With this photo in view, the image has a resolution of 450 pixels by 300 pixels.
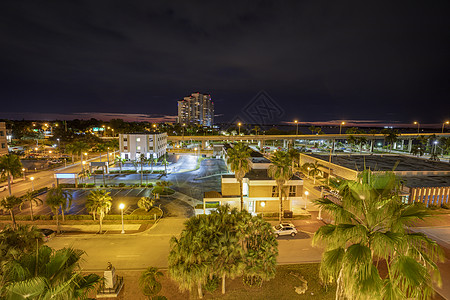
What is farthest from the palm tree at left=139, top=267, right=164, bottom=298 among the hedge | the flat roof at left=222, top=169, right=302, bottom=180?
the flat roof at left=222, top=169, right=302, bottom=180

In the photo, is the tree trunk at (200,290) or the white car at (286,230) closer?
the tree trunk at (200,290)

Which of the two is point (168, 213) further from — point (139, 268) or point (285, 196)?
point (285, 196)

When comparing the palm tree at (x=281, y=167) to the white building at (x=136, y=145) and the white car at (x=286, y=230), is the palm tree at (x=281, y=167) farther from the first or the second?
the white building at (x=136, y=145)

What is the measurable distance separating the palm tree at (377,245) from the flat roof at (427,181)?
105 feet

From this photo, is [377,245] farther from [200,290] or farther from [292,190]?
[292,190]

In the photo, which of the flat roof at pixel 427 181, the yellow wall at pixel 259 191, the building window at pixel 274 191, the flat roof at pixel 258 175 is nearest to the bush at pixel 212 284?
the yellow wall at pixel 259 191

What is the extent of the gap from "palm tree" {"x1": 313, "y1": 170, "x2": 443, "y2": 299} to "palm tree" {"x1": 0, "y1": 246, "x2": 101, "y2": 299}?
7.67 m

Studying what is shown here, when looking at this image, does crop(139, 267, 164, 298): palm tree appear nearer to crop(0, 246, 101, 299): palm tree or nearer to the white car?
crop(0, 246, 101, 299): palm tree

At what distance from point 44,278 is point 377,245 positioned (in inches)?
385

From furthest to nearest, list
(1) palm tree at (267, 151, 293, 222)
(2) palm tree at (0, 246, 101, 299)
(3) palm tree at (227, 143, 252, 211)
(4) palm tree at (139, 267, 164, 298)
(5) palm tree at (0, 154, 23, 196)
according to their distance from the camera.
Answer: (5) palm tree at (0, 154, 23, 196) → (3) palm tree at (227, 143, 252, 211) → (1) palm tree at (267, 151, 293, 222) → (4) palm tree at (139, 267, 164, 298) → (2) palm tree at (0, 246, 101, 299)

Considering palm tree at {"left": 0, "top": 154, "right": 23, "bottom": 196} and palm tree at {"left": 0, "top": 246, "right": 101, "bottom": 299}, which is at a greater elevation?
palm tree at {"left": 0, "top": 246, "right": 101, "bottom": 299}

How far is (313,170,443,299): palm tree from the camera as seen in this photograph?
20.4 ft

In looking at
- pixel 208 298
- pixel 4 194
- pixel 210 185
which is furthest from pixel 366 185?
pixel 4 194

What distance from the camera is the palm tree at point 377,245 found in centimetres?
621
